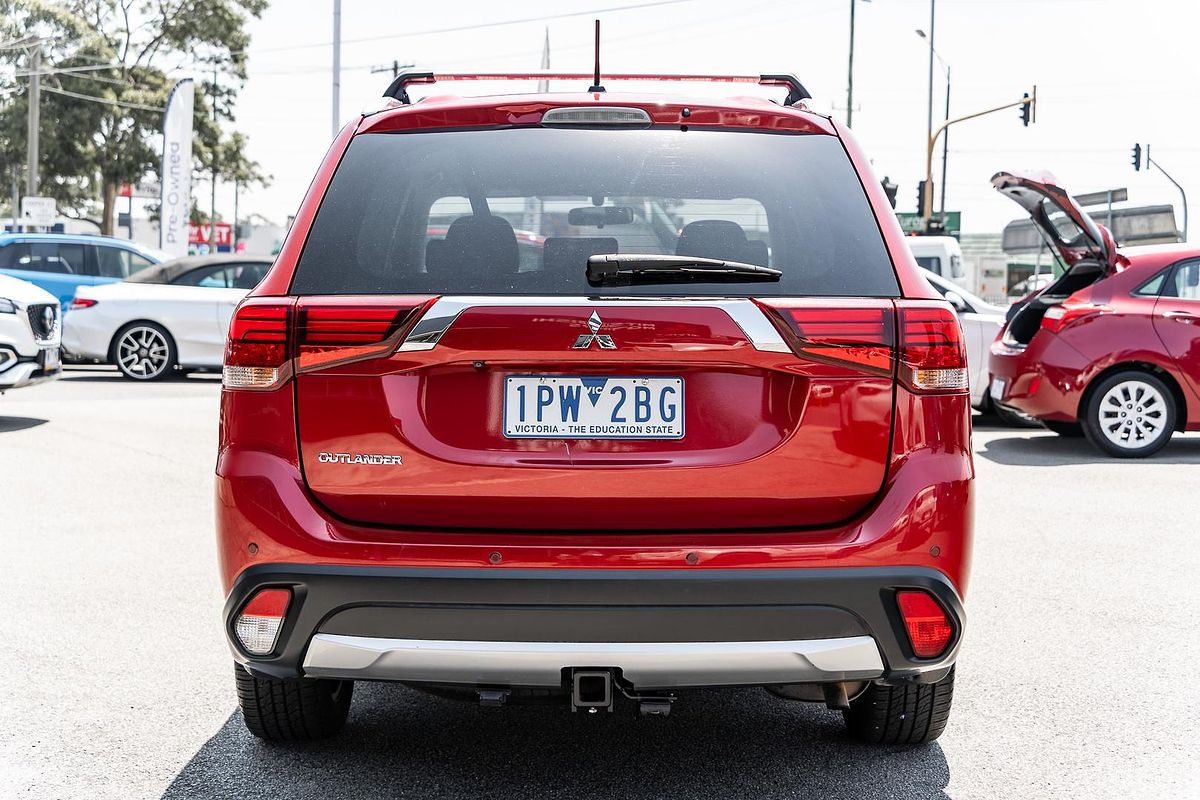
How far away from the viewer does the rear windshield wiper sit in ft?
9.73

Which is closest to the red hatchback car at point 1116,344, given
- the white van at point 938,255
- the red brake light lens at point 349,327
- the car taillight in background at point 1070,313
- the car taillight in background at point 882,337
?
the car taillight in background at point 1070,313

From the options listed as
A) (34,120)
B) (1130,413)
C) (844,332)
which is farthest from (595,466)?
(34,120)

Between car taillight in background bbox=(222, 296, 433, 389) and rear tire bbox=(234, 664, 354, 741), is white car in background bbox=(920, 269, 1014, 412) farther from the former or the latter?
car taillight in background bbox=(222, 296, 433, 389)

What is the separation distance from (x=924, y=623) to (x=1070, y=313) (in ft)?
25.6

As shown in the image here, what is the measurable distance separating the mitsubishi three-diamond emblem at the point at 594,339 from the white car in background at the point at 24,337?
8.89 m

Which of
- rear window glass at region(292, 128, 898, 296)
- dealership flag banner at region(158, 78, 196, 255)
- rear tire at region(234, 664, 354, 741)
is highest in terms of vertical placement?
dealership flag banner at region(158, 78, 196, 255)

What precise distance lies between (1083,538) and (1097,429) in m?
3.51

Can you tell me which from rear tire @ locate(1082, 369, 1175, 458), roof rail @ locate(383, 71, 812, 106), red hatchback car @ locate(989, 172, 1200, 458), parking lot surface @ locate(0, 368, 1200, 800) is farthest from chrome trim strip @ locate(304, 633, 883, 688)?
rear tire @ locate(1082, 369, 1175, 458)

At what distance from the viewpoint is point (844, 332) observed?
2961mm

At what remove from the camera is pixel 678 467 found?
292 centimetres

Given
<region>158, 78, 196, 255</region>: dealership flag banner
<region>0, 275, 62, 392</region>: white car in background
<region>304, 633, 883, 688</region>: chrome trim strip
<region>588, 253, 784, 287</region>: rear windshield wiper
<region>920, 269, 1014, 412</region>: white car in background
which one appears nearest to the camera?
<region>304, 633, 883, 688</region>: chrome trim strip

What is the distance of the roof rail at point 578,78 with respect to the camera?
3.75 m

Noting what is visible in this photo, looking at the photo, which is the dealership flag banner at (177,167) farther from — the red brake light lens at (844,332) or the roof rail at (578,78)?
the red brake light lens at (844,332)

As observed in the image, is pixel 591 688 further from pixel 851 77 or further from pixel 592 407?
pixel 851 77
